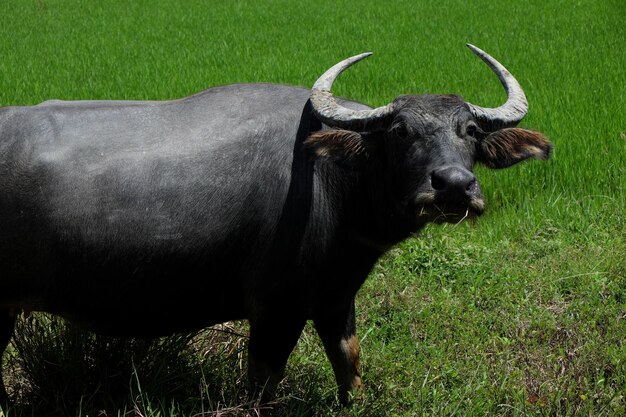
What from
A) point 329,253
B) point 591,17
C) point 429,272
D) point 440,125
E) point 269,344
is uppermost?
point 440,125

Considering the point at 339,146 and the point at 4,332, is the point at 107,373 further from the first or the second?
the point at 339,146

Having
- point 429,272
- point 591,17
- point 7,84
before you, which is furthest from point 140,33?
point 429,272

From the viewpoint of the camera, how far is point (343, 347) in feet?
11.7

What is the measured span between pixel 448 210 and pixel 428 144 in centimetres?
26

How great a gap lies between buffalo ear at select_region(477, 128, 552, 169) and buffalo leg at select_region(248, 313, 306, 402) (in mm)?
940

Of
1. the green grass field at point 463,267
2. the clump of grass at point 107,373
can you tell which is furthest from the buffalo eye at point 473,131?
the clump of grass at point 107,373

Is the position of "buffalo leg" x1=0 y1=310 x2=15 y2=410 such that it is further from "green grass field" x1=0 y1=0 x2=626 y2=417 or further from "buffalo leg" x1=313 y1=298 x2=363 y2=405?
"buffalo leg" x1=313 y1=298 x2=363 y2=405

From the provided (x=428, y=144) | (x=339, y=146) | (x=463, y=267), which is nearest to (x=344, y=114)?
(x=339, y=146)

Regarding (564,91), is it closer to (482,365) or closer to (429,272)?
(429,272)

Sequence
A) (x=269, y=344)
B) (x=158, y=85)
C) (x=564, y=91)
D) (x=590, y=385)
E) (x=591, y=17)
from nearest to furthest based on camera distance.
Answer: (x=269, y=344)
(x=590, y=385)
(x=564, y=91)
(x=158, y=85)
(x=591, y=17)

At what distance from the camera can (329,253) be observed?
10.5ft

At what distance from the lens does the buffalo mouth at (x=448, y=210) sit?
2879mm

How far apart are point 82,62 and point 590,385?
27.8 feet

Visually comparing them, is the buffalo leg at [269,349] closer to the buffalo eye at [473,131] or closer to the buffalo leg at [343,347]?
the buffalo leg at [343,347]
